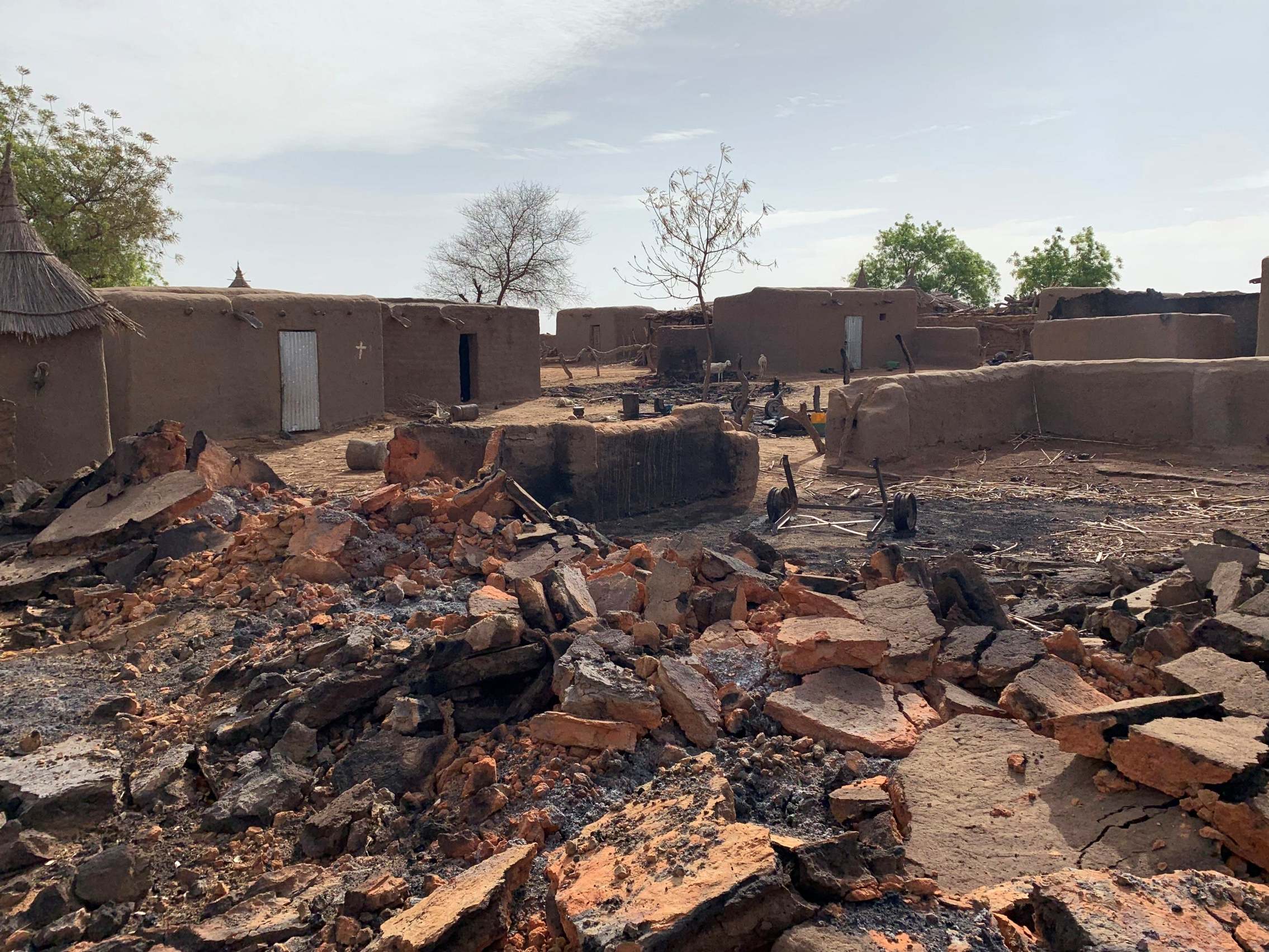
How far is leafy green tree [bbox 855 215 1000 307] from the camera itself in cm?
4228

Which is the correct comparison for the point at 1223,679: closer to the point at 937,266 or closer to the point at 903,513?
the point at 903,513

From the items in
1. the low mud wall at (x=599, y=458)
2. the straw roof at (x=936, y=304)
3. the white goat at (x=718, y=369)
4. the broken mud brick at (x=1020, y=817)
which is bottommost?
the broken mud brick at (x=1020, y=817)

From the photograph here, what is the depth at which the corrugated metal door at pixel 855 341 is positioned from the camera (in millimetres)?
21922

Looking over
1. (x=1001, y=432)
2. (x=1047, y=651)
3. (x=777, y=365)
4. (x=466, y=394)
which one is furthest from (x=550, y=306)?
(x=1047, y=651)

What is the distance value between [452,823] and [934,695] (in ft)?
7.69

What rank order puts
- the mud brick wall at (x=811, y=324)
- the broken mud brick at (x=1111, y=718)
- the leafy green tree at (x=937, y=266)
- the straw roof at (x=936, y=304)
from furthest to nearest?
1. the leafy green tree at (x=937, y=266)
2. the straw roof at (x=936, y=304)
3. the mud brick wall at (x=811, y=324)
4. the broken mud brick at (x=1111, y=718)

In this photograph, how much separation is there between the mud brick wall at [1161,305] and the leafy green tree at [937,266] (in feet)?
77.6

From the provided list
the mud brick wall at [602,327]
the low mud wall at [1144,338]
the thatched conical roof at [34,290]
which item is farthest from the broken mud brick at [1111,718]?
the mud brick wall at [602,327]

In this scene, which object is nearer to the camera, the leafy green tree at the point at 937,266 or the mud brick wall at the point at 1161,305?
the mud brick wall at the point at 1161,305

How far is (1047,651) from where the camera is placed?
457 cm

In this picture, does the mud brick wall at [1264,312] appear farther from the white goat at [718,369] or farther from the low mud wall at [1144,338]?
the white goat at [718,369]

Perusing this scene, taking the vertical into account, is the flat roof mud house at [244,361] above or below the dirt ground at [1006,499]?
above

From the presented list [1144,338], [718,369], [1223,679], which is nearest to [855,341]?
[718,369]

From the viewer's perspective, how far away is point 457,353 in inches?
675
